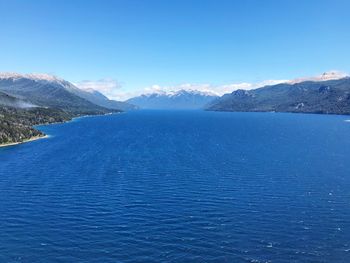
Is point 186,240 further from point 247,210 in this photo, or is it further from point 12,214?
point 12,214

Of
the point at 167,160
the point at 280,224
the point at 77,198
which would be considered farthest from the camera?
the point at 167,160

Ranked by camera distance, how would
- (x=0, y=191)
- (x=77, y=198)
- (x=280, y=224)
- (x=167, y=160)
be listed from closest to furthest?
1. (x=280, y=224)
2. (x=77, y=198)
3. (x=0, y=191)
4. (x=167, y=160)

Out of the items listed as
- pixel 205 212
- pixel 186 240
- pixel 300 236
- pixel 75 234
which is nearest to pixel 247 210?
pixel 205 212

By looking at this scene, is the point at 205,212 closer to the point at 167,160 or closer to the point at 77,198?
the point at 77,198

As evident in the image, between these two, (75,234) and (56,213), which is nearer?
(75,234)

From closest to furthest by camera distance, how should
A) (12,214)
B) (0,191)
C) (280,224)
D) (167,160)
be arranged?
(280,224), (12,214), (0,191), (167,160)

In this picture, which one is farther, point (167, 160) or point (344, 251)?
point (167, 160)

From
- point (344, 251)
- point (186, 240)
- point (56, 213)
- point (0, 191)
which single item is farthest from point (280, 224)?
point (0, 191)

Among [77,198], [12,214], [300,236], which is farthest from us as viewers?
[77,198]
